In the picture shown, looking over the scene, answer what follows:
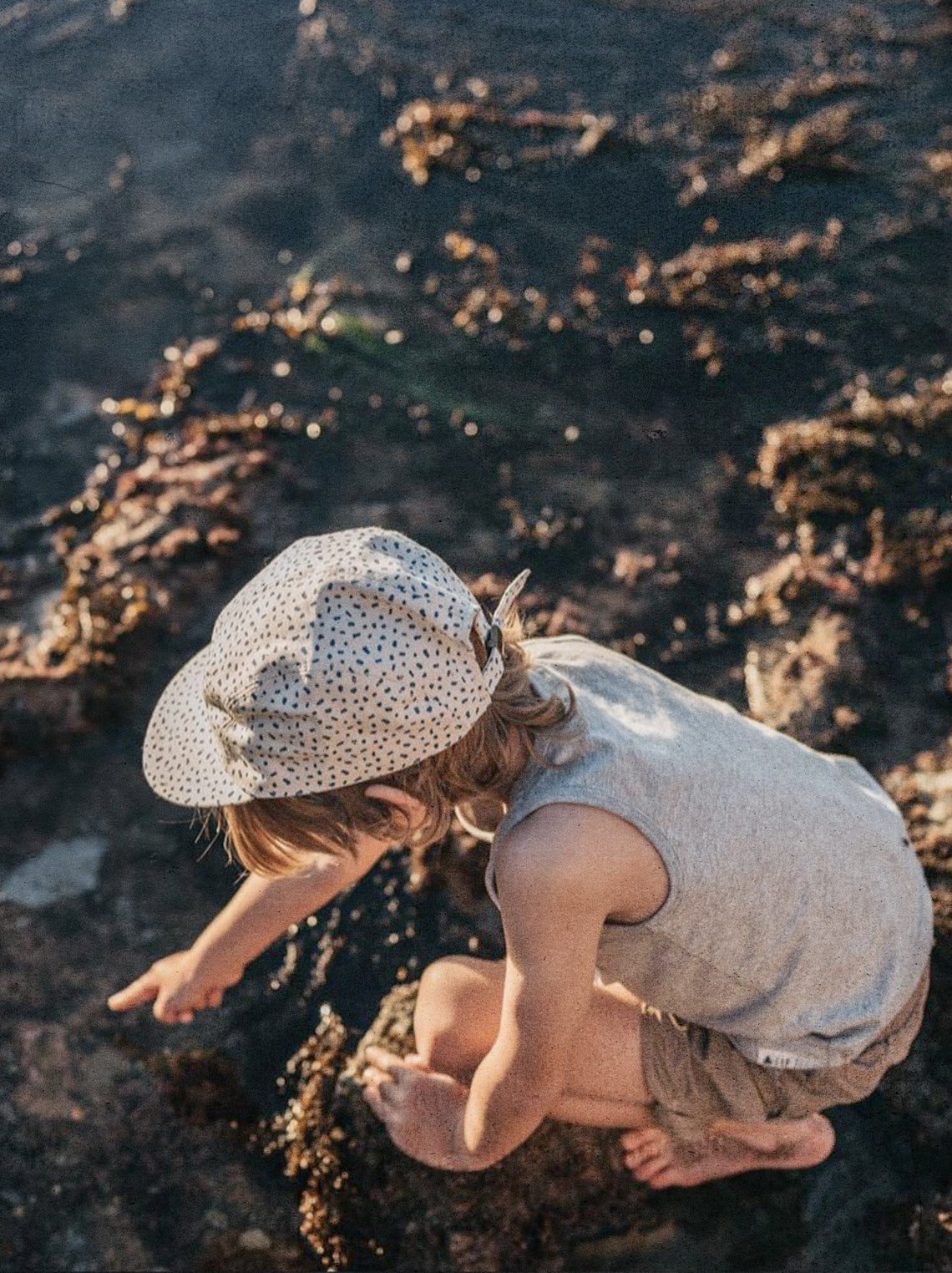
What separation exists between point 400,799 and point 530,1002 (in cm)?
47

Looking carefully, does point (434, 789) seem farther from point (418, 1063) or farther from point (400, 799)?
point (418, 1063)

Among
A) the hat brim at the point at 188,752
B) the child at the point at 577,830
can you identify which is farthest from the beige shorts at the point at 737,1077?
the hat brim at the point at 188,752

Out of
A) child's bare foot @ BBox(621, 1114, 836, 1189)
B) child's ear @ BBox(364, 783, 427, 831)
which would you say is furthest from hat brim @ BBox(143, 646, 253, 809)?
child's bare foot @ BBox(621, 1114, 836, 1189)

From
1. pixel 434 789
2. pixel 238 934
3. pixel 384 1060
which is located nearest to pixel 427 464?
pixel 238 934

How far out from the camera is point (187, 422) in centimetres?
472

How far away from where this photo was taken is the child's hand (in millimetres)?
2639

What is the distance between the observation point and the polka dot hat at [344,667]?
1.73 meters

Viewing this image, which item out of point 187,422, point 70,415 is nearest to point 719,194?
point 187,422

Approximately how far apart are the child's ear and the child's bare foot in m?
1.17

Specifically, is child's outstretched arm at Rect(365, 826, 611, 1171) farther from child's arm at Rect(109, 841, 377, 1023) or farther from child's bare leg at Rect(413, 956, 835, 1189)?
child's arm at Rect(109, 841, 377, 1023)

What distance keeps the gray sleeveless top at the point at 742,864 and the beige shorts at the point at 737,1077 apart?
8 centimetres

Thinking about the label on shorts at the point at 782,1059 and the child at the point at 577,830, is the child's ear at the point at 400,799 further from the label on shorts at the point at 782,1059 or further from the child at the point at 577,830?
the label on shorts at the point at 782,1059

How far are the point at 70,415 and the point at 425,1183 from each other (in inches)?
139

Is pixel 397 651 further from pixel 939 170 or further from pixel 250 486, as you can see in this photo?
pixel 939 170
